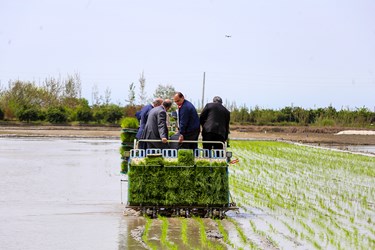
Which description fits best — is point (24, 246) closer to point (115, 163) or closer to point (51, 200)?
point (51, 200)

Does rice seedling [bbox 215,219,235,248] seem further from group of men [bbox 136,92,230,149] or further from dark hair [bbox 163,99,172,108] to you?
dark hair [bbox 163,99,172,108]

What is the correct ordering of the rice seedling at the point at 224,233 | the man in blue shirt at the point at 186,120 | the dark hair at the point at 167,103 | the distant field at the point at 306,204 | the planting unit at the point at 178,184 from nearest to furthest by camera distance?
1. the rice seedling at the point at 224,233
2. the distant field at the point at 306,204
3. the planting unit at the point at 178,184
4. the man in blue shirt at the point at 186,120
5. the dark hair at the point at 167,103

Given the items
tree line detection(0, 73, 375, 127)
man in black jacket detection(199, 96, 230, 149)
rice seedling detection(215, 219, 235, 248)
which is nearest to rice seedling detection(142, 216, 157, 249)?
rice seedling detection(215, 219, 235, 248)

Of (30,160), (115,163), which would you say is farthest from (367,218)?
(30,160)

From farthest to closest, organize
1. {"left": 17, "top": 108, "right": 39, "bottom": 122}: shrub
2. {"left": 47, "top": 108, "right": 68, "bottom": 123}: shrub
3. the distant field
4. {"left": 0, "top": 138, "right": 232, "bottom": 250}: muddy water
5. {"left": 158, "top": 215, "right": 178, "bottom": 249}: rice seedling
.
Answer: {"left": 17, "top": 108, "right": 39, "bottom": 122}: shrub → {"left": 47, "top": 108, "right": 68, "bottom": 123}: shrub → the distant field → {"left": 0, "top": 138, "right": 232, "bottom": 250}: muddy water → {"left": 158, "top": 215, "right": 178, "bottom": 249}: rice seedling

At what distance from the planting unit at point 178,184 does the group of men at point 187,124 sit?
2.41 ft

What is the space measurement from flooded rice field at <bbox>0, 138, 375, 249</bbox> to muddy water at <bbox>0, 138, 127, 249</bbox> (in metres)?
0.02

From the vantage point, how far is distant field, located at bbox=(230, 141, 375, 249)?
34.5ft

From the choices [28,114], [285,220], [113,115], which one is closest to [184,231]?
[285,220]

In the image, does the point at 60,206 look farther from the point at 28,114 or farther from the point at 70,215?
the point at 28,114

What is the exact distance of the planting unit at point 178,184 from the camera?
12.5 metres

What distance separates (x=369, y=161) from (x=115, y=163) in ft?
31.1

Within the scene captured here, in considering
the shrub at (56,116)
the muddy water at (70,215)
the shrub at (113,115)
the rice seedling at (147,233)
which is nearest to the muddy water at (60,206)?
the muddy water at (70,215)

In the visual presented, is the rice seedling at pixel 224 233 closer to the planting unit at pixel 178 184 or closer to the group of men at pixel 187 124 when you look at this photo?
the planting unit at pixel 178 184
